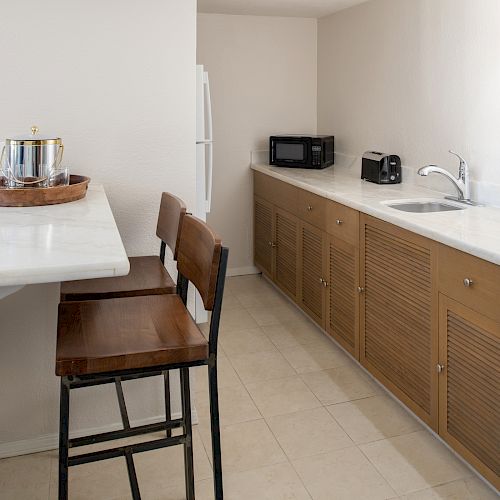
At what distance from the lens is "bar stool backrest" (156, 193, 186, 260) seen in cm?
208

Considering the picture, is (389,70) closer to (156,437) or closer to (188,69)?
(188,69)

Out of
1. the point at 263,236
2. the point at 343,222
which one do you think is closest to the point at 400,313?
the point at 343,222

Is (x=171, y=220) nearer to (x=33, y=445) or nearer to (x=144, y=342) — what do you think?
(x=144, y=342)

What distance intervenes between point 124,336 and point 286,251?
8.33 feet

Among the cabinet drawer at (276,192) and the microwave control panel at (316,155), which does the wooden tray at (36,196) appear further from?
the microwave control panel at (316,155)

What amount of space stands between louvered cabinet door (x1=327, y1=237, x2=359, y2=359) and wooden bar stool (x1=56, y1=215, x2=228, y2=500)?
137 cm

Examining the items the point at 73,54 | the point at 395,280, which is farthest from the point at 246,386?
the point at 73,54

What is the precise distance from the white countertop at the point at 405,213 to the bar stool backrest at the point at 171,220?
0.96 meters

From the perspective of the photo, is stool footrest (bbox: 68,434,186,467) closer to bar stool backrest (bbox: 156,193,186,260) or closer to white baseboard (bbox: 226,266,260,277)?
bar stool backrest (bbox: 156,193,186,260)

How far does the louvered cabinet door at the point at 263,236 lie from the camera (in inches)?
176

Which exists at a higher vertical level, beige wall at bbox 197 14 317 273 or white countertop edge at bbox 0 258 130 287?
beige wall at bbox 197 14 317 273

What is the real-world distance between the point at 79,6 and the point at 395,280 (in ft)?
5.48

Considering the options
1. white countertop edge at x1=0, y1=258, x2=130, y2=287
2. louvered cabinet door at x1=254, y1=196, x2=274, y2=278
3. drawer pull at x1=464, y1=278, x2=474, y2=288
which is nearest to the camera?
white countertop edge at x1=0, y1=258, x2=130, y2=287

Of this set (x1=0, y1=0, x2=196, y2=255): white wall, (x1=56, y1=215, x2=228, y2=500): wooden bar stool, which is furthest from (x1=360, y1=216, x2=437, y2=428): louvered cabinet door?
(x1=56, y1=215, x2=228, y2=500): wooden bar stool
